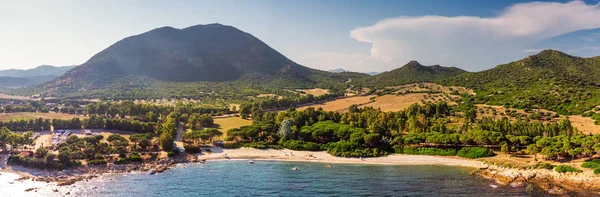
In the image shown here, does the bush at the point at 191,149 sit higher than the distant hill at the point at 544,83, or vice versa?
the distant hill at the point at 544,83

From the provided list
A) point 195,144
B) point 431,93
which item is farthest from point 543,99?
point 195,144

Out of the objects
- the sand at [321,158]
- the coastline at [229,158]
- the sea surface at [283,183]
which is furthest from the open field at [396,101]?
the sea surface at [283,183]

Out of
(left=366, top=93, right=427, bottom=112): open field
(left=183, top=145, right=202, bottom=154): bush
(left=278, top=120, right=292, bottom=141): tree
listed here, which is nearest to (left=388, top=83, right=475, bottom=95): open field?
(left=366, top=93, right=427, bottom=112): open field

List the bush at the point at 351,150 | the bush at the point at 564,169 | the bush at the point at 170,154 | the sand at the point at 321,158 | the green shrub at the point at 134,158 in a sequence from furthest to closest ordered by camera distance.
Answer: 1. the bush at the point at 351,150
2. the bush at the point at 170,154
3. the sand at the point at 321,158
4. the green shrub at the point at 134,158
5. the bush at the point at 564,169

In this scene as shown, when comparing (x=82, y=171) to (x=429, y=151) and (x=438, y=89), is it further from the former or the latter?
(x=438, y=89)

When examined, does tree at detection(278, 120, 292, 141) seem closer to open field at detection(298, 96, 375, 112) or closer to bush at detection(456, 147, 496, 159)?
bush at detection(456, 147, 496, 159)

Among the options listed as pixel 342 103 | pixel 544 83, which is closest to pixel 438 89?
pixel 544 83

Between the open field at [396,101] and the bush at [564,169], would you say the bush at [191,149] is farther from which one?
the open field at [396,101]
